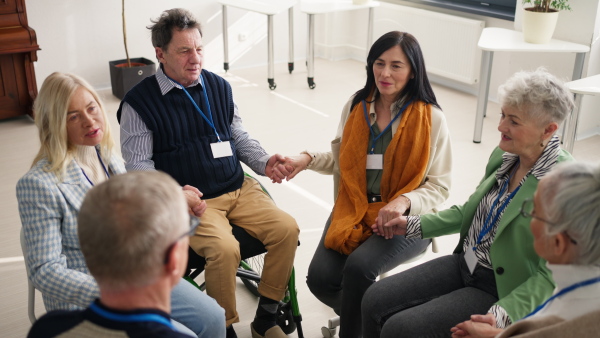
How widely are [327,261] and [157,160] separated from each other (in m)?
0.83

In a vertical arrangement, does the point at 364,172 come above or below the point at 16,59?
above

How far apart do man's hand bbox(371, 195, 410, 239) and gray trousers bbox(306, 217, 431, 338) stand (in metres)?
0.05

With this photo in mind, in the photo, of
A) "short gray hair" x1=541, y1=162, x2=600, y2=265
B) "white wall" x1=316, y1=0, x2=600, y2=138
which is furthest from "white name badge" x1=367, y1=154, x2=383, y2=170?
"white wall" x1=316, y1=0, x2=600, y2=138

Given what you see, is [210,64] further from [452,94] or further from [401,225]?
[401,225]

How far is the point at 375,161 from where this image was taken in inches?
105

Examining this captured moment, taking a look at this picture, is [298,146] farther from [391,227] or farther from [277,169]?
[391,227]

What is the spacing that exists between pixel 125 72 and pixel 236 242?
3715 millimetres

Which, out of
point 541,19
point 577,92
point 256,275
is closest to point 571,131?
point 577,92

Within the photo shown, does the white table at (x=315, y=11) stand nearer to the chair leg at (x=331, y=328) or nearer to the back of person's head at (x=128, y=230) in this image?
the chair leg at (x=331, y=328)

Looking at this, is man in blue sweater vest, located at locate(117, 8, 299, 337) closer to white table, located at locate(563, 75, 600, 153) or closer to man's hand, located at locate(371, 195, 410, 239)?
man's hand, located at locate(371, 195, 410, 239)

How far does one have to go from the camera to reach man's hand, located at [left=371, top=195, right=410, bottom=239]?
8.01 feet

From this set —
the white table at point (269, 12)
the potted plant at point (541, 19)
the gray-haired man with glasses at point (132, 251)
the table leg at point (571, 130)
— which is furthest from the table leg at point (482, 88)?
the gray-haired man with glasses at point (132, 251)

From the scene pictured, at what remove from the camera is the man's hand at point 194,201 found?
250 cm

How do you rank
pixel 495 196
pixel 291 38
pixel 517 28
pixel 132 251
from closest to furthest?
pixel 132 251
pixel 495 196
pixel 517 28
pixel 291 38
